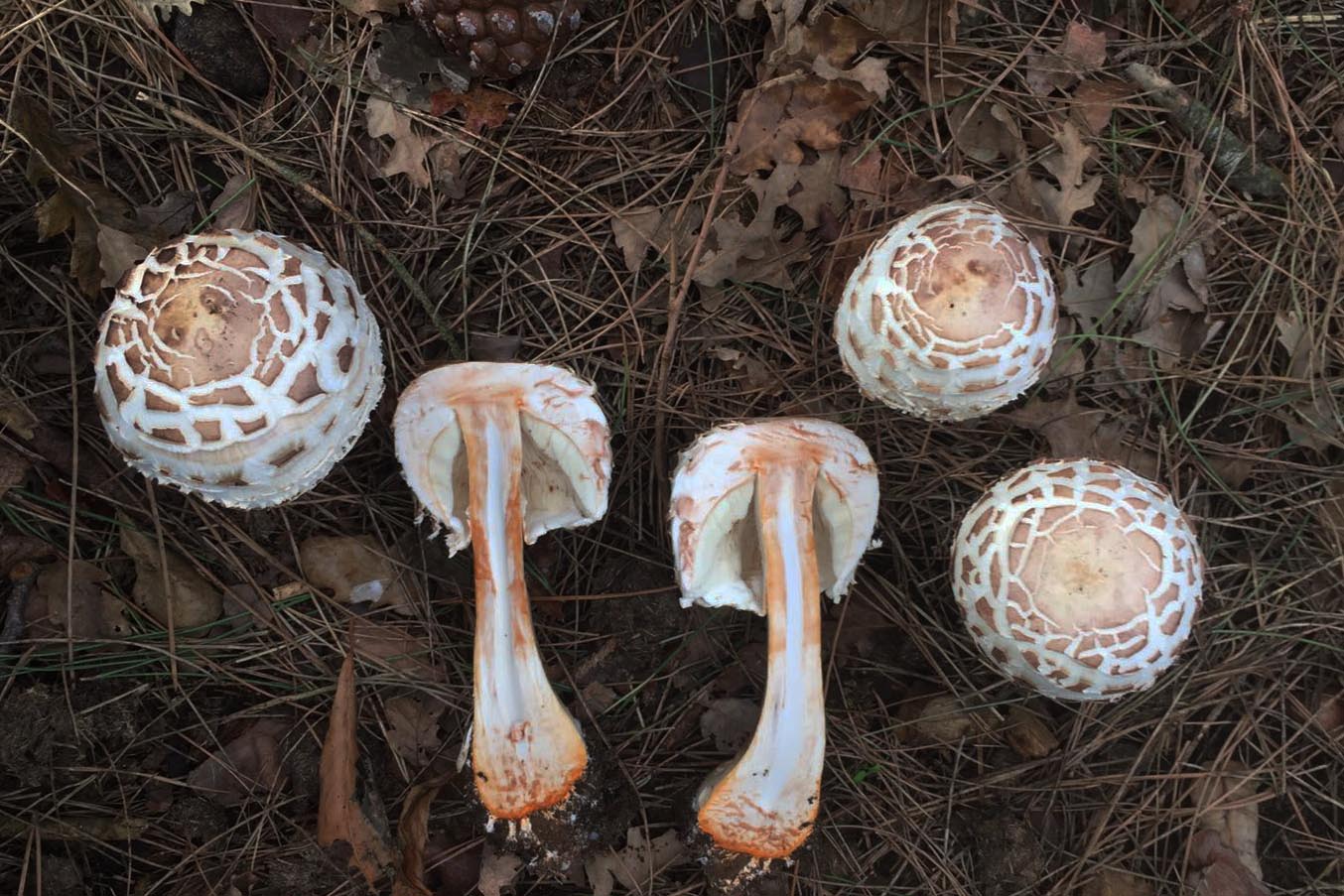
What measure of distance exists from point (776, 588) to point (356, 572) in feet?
5.35

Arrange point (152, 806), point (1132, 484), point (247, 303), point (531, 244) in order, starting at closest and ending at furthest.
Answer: point (247, 303), point (1132, 484), point (152, 806), point (531, 244)

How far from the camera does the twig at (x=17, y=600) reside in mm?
3211

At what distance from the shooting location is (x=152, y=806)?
3.25 metres

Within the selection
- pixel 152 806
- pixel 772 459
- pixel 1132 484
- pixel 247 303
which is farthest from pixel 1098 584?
pixel 152 806

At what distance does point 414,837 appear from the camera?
312 cm

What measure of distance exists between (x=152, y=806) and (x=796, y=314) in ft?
9.88

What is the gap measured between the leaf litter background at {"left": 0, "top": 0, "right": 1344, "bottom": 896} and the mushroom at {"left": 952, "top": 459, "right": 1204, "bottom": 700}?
0.61 m

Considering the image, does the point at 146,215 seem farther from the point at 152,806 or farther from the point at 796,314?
the point at 796,314

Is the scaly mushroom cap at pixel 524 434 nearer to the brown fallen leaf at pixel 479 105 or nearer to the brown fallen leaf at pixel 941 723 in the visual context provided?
the brown fallen leaf at pixel 479 105

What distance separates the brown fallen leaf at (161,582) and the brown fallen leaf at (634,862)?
1735 millimetres

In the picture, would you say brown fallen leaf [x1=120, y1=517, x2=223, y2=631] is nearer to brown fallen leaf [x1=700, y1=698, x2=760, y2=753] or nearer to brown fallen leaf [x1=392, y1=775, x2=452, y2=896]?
brown fallen leaf [x1=392, y1=775, x2=452, y2=896]

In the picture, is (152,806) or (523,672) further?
Answer: (152,806)

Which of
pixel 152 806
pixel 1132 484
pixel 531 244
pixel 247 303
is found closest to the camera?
pixel 247 303

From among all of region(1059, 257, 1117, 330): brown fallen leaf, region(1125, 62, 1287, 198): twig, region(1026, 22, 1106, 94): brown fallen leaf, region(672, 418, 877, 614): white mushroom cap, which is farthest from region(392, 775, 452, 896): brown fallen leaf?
region(1125, 62, 1287, 198): twig
